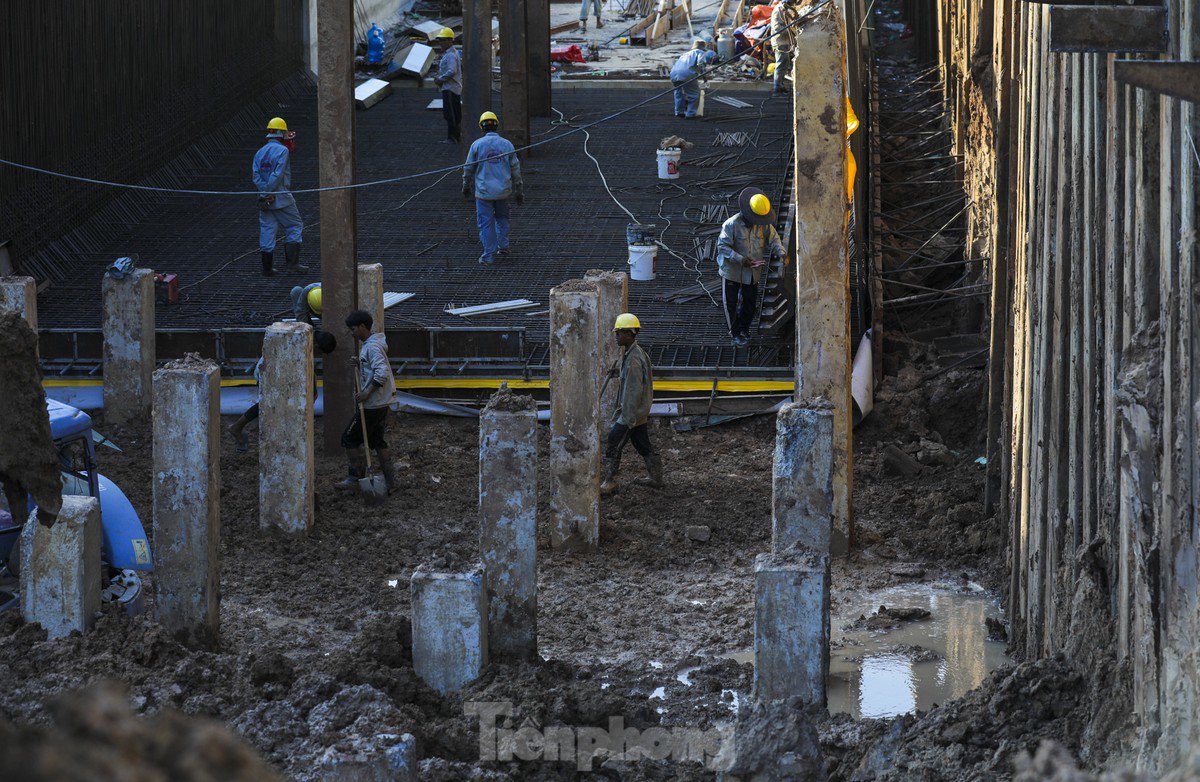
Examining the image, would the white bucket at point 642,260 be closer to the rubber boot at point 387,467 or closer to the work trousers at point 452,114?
the rubber boot at point 387,467

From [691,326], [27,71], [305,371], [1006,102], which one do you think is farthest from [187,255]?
[1006,102]

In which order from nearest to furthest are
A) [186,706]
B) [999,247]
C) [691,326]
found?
[186,706], [999,247], [691,326]

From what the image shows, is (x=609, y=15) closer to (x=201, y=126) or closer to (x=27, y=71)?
(x=201, y=126)

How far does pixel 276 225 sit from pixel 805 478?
9.08 meters

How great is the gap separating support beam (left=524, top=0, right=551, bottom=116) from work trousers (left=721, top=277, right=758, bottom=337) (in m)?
9.26

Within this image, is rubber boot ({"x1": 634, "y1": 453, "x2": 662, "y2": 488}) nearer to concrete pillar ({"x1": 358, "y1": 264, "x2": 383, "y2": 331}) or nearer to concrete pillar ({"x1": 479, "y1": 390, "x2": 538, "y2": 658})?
concrete pillar ({"x1": 358, "y1": 264, "x2": 383, "y2": 331})

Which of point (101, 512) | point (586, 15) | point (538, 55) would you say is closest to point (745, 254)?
point (101, 512)

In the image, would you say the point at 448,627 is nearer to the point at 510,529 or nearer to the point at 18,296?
the point at 510,529

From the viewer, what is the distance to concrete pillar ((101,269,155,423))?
40.1ft

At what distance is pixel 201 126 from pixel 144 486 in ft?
34.6

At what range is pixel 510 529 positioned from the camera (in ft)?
24.8

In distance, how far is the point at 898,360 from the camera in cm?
1309

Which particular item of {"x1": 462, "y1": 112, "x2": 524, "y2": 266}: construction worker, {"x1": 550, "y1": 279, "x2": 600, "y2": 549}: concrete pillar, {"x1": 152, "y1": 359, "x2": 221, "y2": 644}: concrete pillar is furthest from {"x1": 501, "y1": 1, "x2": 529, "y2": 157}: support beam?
{"x1": 152, "y1": 359, "x2": 221, "y2": 644}: concrete pillar

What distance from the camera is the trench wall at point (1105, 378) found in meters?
4.46
